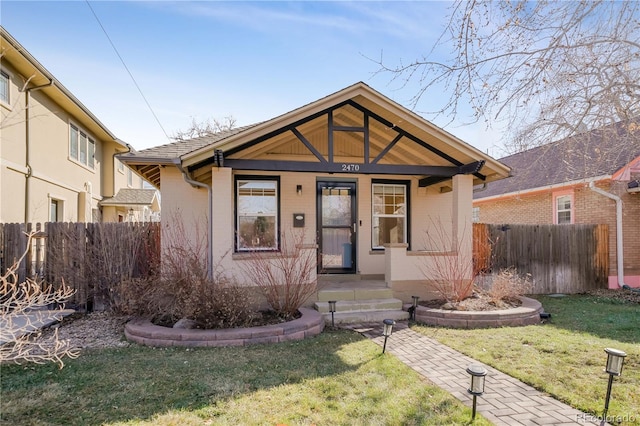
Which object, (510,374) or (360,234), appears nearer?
(510,374)

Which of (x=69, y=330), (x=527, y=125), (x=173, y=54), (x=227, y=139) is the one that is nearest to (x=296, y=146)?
(x=227, y=139)

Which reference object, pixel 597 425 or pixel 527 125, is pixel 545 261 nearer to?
pixel 527 125

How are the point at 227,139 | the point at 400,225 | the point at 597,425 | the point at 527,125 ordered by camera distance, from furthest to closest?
the point at 400,225 → the point at 227,139 → the point at 527,125 → the point at 597,425

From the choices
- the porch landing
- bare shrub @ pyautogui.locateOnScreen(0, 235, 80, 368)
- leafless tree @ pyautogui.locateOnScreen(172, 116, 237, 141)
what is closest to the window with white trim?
bare shrub @ pyautogui.locateOnScreen(0, 235, 80, 368)

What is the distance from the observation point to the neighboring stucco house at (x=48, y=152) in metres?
10.1

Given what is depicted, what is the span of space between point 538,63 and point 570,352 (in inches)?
161

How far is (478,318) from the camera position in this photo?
22.8 ft

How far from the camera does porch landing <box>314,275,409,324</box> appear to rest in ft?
24.3

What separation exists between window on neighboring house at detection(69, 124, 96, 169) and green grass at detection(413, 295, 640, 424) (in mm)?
14657

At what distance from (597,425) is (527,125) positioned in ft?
13.8

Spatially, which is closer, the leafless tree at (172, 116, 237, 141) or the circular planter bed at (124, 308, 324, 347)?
the circular planter bed at (124, 308, 324, 347)

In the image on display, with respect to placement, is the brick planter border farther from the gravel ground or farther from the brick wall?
the brick wall

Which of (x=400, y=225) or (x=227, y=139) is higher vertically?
(x=227, y=139)

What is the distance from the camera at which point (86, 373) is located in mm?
4578
